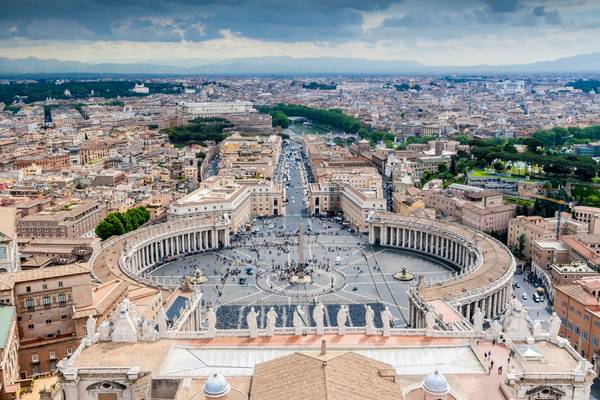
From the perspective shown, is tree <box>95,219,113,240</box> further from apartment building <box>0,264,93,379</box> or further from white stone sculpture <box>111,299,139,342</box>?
white stone sculpture <box>111,299,139,342</box>

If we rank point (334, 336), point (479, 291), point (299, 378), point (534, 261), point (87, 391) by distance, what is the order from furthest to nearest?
point (534, 261) → point (479, 291) → point (334, 336) → point (87, 391) → point (299, 378)

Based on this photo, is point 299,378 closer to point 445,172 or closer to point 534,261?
point 534,261

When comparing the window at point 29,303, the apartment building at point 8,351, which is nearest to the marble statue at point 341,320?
the apartment building at point 8,351

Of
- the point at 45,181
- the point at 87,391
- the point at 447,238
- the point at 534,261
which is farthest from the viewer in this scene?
the point at 45,181

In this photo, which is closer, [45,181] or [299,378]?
[299,378]

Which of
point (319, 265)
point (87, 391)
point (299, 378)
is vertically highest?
point (299, 378)

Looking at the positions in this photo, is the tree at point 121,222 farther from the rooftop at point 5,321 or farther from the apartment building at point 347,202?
the rooftop at point 5,321

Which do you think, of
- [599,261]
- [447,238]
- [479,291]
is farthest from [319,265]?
[599,261]

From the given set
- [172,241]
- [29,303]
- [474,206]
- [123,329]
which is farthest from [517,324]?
[474,206]
